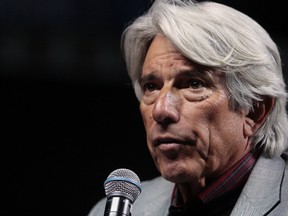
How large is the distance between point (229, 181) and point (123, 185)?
661mm

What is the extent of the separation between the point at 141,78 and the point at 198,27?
1.06 feet

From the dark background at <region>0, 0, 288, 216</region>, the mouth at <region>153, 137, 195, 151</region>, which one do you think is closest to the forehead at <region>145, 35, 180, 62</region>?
the mouth at <region>153, 137, 195, 151</region>

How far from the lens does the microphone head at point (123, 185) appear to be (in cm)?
179

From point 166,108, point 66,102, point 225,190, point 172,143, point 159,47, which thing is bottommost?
point 66,102

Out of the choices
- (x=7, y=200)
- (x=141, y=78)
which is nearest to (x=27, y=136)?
(x=7, y=200)

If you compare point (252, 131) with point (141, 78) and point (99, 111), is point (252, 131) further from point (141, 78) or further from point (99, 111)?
point (99, 111)

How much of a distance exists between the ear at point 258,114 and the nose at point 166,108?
30 centimetres

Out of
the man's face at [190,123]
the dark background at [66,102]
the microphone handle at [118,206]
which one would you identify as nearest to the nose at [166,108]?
the man's face at [190,123]

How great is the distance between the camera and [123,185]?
6.00 feet

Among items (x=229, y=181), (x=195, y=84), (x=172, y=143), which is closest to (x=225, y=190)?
(x=229, y=181)

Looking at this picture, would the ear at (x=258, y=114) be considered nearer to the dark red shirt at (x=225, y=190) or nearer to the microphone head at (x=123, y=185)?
the dark red shirt at (x=225, y=190)

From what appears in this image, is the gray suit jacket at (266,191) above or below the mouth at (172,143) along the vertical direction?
below

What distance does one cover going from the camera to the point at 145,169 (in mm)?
3486

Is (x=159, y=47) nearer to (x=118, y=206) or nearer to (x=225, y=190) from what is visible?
(x=225, y=190)
